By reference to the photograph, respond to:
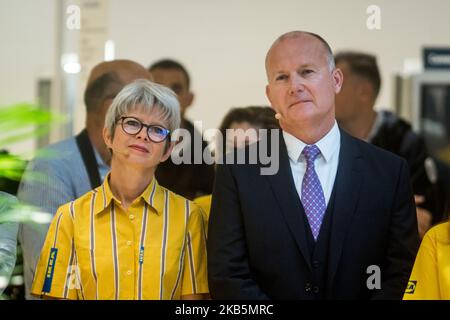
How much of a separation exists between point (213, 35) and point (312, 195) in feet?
3.32

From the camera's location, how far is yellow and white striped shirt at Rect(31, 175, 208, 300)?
3453 millimetres

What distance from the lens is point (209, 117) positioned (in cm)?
398

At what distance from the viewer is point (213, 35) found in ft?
13.3

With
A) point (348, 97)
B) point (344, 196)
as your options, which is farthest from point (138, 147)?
point (348, 97)

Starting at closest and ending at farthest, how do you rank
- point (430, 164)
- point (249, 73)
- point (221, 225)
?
point (221, 225) < point (249, 73) < point (430, 164)

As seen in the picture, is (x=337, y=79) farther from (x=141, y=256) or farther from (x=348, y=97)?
(x=141, y=256)

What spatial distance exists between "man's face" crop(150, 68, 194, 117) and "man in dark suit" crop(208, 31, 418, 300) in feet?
1.71

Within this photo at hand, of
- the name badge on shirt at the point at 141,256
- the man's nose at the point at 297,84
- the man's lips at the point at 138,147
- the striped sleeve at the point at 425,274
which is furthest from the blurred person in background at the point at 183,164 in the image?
the striped sleeve at the point at 425,274

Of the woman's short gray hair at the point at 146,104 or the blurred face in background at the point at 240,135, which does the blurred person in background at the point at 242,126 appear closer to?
the blurred face in background at the point at 240,135

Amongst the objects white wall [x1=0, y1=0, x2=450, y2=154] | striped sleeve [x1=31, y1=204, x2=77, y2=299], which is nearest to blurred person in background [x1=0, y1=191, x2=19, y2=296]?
striped sleeve [x1=31, y1=204, x2=77, y2=299]

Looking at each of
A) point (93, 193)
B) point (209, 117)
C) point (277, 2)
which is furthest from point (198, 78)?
point (93, 193)

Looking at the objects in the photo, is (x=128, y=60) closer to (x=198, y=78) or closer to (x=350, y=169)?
(x=198, y=78)

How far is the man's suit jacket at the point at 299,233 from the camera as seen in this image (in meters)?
3.40

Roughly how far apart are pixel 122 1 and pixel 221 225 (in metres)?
1.31
